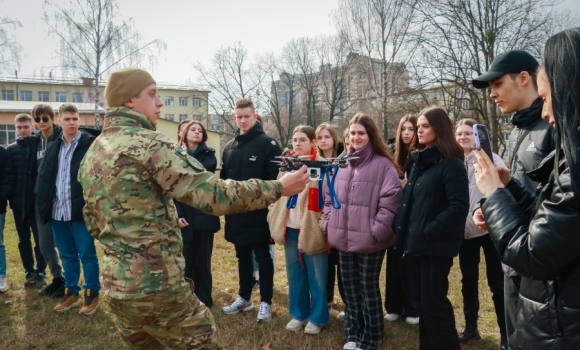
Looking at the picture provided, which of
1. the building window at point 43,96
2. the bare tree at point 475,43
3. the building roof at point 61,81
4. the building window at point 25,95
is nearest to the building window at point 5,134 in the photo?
the building roof at point 61,81

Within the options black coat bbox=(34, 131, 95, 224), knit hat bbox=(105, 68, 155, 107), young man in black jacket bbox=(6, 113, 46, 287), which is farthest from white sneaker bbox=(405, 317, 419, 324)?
young man in black jacket bbox=(6, 113, 46, 287)

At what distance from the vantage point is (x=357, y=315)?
413 centimetres

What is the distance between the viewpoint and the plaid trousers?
394 centimetres

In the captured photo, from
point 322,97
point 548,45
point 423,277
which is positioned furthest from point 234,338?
point 322,97

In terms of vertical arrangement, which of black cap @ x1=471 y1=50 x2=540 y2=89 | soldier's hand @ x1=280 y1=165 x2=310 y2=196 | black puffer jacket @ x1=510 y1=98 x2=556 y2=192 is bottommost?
soldier's hand @ x1=280 y1=165 x2=310 y2=196

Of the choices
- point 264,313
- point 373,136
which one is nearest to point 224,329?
point 264,313

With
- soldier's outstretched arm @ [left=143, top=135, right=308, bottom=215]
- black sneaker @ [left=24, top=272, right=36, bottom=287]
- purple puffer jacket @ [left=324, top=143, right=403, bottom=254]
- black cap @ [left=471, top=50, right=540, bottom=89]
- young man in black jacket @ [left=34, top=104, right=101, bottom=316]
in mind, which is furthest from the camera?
black sneaker @ [left=24, top=272, right=36, bottom=287]

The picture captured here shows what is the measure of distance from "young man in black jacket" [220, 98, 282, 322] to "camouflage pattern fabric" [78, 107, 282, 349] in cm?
223

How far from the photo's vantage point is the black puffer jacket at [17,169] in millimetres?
5910

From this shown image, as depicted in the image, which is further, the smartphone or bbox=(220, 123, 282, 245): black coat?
bbox=(220, 123, 282, 245): black coat

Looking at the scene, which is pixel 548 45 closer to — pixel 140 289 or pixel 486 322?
pixel 140 289

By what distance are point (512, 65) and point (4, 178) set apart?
20.6 feet

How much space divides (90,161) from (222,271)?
460 centimetres

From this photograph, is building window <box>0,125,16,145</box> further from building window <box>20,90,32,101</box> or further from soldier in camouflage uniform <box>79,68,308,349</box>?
soldier in camouflage uniform <box>79,68,308,349</box>
